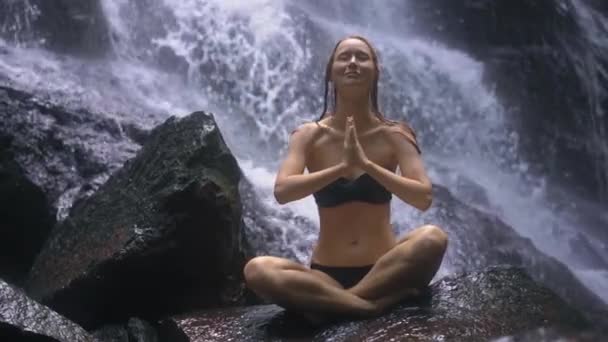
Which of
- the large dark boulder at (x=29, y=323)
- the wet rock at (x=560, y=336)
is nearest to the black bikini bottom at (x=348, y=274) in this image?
the large dark boulder at (x=29, y=323)

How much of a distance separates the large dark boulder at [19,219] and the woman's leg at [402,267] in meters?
2.52

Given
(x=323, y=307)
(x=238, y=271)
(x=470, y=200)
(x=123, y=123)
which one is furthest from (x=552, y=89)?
(x=323, y=307)

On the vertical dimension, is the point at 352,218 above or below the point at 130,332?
above

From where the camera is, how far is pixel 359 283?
2.46 metres

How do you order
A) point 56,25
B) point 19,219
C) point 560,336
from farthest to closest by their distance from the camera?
point 56,25 → point 19,219 → point 560,336

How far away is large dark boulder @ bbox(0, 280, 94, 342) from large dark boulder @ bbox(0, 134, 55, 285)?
1.49 meters

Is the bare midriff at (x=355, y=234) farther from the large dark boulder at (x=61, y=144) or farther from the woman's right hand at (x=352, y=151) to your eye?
the large dark boulder at (x=61, y=144)

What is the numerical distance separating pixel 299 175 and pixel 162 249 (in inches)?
37.4

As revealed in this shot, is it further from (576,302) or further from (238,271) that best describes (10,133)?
(576,302)

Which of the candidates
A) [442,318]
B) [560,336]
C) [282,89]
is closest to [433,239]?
[442,318]

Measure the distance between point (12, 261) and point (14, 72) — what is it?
2.07m

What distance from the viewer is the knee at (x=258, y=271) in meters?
2.42

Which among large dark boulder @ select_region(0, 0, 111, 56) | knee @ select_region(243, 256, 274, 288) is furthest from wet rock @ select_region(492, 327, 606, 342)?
large dark boulder @ select_region(0, 0, 111, 56)

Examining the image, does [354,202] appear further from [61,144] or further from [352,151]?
[61,144]
